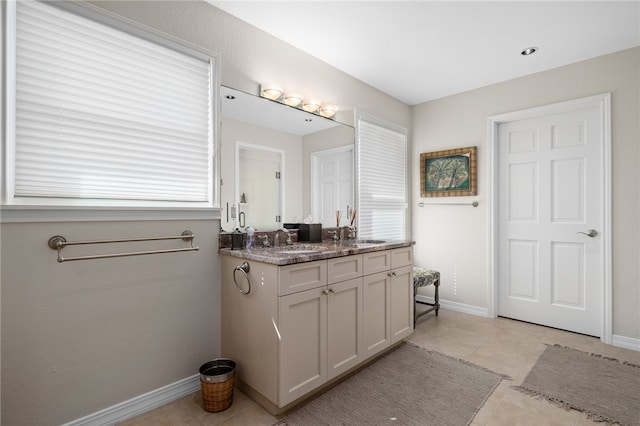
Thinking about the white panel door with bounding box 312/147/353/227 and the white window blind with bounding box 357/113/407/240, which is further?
the white window blind with bounding box 357/113/407/240

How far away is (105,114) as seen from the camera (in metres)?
1.76

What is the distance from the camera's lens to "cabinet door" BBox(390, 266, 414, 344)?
2.62m

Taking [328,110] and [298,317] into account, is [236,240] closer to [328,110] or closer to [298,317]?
[298,317]

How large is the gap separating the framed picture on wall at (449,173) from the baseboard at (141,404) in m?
3.23

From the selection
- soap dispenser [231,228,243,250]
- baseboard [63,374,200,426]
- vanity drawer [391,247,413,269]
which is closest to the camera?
baseboard [63,374,200,426]

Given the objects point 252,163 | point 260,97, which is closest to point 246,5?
point 260,97

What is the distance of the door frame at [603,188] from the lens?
111 inches

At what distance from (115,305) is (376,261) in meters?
1.74

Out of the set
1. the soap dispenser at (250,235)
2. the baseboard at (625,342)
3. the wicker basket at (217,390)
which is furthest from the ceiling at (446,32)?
the baseboard at (625,342)

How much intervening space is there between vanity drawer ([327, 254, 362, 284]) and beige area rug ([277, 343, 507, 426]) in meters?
0.74

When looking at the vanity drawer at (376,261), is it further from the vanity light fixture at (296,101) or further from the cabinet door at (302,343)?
the vanity light fixture at (296,101)

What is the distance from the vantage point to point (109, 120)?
5.83 ft

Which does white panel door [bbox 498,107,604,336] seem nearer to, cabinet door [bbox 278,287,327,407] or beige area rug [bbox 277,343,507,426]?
beige area rug [bbox 277,343,507,426]

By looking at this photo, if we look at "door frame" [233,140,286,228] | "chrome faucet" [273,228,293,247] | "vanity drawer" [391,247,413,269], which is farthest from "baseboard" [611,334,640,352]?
"door frame" [233,140,286,228]
